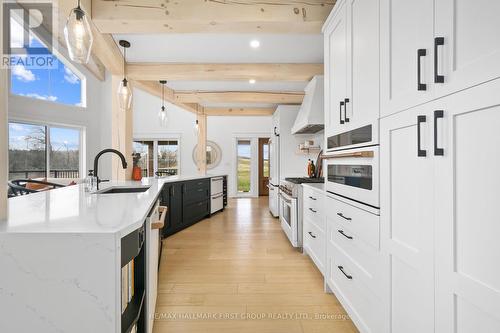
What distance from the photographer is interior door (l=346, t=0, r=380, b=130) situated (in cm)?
144

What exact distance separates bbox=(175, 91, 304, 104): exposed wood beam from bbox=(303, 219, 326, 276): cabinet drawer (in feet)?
9.08

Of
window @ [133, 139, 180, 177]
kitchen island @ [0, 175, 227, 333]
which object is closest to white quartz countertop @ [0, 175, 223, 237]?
kitchen island @ [0, 175, 227, 333]

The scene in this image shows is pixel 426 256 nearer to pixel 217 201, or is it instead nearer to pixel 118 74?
pixel 118 74

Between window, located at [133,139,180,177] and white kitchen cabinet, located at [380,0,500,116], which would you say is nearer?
white kitchen cabinet, located at [380,0,500,116]

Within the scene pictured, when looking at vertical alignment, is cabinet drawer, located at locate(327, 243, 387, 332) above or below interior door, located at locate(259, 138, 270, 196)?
below

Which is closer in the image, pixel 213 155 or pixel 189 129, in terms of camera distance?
Result: pixel 213 155

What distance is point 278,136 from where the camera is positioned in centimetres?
502

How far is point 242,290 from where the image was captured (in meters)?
2.24

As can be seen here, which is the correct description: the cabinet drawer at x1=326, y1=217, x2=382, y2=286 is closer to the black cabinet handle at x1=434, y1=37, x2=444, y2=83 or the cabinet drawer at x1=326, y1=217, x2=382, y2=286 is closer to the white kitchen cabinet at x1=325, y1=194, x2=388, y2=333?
the white kitchen cabinet at x1=325, y1=194, x2=388, y2=333

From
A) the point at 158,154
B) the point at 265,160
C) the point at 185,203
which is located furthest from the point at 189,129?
the point at 185,203

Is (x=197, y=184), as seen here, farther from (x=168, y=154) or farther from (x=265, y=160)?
(x=168, y=154)

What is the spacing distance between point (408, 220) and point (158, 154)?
350 inches

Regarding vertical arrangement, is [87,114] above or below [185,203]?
above

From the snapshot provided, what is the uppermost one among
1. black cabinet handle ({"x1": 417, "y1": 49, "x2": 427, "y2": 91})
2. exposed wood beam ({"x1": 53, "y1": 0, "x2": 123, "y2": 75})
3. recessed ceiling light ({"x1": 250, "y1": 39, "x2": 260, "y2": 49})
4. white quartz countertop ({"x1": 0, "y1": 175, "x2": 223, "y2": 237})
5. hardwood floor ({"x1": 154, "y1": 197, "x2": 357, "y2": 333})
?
recessed ceiling light ({"x1": 250, "y1": 39, "x2": 260, "y2": 49})
